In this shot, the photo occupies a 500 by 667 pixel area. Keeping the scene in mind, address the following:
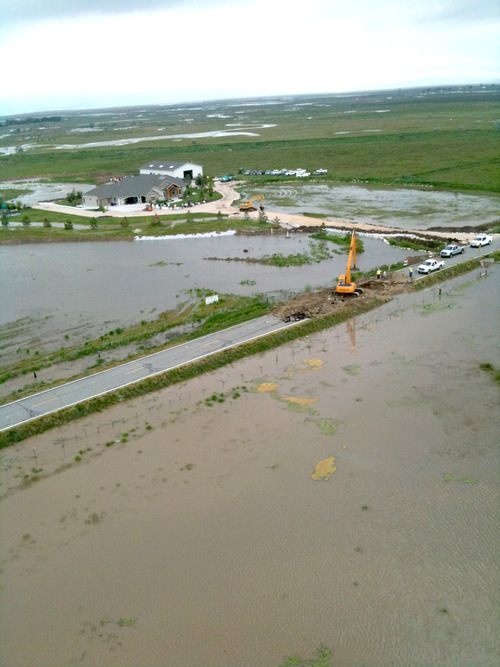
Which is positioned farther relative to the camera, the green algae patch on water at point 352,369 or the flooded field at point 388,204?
the flooded field at point 388,204

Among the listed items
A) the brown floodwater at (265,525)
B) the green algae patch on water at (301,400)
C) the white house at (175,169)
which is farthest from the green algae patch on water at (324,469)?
the white house at (175,169)

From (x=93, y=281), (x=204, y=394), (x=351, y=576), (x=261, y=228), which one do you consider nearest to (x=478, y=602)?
(x=351, y=576)

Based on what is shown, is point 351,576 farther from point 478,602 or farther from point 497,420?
point 497,420

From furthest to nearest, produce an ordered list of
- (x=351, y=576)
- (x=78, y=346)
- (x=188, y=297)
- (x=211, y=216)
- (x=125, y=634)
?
(x=211, y=216), (x=188, y=297), (x=78, y=346), (x=351, y=576), (x=125, y=634)

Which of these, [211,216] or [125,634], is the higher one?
[211,216]

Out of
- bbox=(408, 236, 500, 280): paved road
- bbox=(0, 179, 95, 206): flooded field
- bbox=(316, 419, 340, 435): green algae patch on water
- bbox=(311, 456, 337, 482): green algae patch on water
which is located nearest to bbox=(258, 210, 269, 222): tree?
bbox=(408, 236, 500, 280): paved road

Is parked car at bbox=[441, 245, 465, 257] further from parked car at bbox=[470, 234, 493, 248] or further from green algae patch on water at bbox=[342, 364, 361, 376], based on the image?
green algae patch on water at bbox=[342, 364, 361, 376]

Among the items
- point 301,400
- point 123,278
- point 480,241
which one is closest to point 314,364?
point 301,400

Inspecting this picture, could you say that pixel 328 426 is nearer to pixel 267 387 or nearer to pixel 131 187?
pixel 267 387

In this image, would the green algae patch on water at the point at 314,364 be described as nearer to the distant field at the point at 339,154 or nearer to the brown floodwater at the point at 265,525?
the brown floodwater at the point at 265,525
